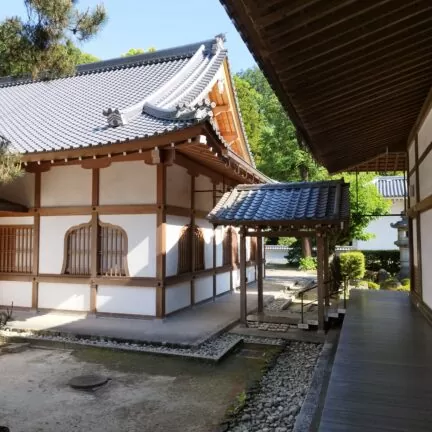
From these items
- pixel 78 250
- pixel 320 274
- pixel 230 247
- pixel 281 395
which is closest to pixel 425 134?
pixel 320 274

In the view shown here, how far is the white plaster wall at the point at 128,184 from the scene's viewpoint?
901 cm

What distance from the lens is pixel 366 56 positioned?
3807 mm

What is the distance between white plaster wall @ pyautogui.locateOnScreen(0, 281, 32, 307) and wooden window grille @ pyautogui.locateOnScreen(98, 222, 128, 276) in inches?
81.5

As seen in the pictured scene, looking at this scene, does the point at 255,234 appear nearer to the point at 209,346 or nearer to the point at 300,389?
the point at 209,346

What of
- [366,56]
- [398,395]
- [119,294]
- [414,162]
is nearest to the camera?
[398,395]

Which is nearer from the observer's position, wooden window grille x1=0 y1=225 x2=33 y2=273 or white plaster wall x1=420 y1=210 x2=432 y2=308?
white plaster wall x1=420 y1=210 x2=432 y2=308

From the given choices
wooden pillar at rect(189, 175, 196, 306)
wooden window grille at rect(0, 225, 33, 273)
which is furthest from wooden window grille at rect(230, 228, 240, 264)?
wooden window grille at rect(0, 225, 33, 273)

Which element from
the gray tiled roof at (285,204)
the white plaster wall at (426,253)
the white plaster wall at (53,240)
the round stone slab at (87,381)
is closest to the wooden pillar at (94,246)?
the white plaster wall at (53,240)

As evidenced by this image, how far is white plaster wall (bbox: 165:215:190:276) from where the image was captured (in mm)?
9109

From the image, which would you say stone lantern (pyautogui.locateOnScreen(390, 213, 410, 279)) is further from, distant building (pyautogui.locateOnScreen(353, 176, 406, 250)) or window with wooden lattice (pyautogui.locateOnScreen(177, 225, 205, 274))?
distant building (pyautogui.locateOnScreen(353, 176, 406, 250))

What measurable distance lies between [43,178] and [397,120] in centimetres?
778

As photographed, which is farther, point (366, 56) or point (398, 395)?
point (366, 56)

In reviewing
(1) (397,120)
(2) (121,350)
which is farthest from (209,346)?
(1) (397,120)

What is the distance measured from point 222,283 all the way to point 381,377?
29.0ft
